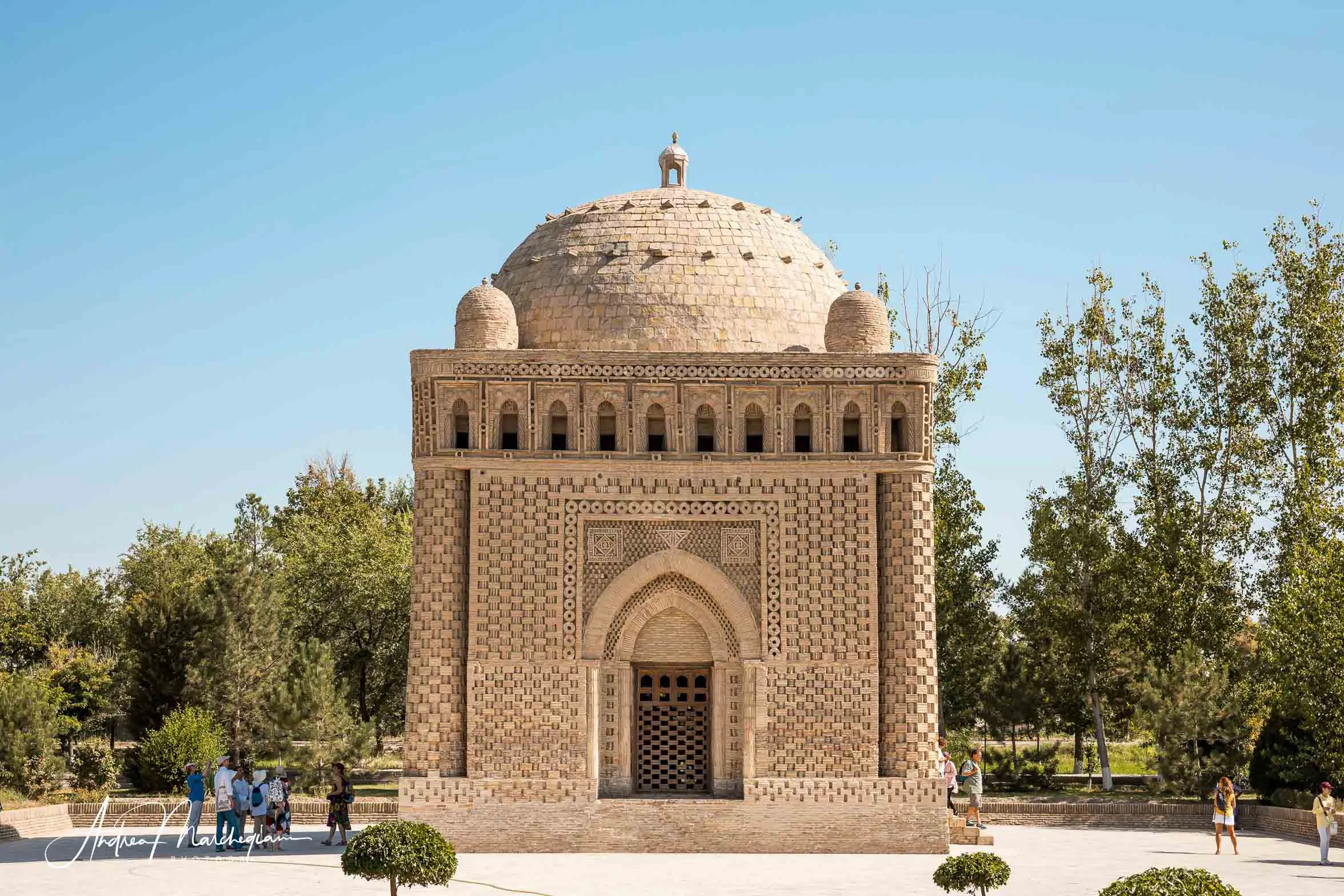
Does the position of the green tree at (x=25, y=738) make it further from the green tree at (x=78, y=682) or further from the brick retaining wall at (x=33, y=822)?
the green tree at (x=78, y=682)

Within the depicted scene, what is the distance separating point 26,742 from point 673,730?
13.3 meters

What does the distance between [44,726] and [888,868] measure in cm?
1697

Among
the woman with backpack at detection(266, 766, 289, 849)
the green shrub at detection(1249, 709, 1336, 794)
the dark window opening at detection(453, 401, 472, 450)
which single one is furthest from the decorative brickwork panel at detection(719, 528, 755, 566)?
the green shrub at detection(1249, 709, 1336, 794)

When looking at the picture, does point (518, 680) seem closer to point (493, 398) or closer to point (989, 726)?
point (493, 398)

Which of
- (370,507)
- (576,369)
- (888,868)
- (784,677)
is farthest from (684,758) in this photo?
(370,507)

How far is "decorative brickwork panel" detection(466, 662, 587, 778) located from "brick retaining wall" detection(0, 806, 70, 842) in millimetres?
7128

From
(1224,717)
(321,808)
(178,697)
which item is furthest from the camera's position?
(178,697)

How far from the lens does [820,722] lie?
64.5 feet

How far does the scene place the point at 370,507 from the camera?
1873 inches

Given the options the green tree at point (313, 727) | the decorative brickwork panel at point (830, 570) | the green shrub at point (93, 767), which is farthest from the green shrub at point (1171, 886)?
the green shrub at point (93, 767)

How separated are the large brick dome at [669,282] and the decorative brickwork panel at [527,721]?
4.51 m

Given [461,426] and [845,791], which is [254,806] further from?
[845,791]

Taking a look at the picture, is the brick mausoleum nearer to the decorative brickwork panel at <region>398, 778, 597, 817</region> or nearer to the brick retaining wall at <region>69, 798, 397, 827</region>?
the decorative brickwork panel at <region>398, 778, 597, 817</region>

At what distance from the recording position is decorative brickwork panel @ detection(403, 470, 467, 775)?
63.9 ft
